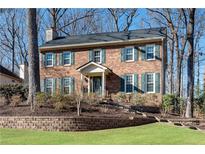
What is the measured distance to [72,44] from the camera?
2686 centimetres

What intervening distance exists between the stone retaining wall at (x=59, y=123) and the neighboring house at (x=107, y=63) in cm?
900

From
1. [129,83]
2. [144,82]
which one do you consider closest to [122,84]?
[129,83]

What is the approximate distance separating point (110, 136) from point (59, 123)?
99.8 inches

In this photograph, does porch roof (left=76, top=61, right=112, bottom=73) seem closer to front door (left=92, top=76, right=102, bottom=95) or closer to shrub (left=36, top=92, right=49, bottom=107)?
front door (left=92, top=76, right=102, bottom=95)

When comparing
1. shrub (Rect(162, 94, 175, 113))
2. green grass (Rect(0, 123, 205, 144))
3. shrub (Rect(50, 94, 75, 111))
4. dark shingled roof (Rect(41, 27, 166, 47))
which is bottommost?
green grass (Rect(0, 123, 205, 144))

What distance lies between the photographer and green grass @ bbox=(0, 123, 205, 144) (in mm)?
11242

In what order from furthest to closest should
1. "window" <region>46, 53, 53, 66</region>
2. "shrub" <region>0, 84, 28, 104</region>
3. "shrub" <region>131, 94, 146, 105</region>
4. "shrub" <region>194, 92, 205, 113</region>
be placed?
"window" <region>46, 53, 53, 66</region>
"shrub" <region>131, 94, 146, 105</region>
"shrub" <region>0, 84, 28, 104</region>
"shrub" <region>194, 92, 205, 113</region>

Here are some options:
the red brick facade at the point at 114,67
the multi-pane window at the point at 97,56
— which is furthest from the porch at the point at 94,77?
the multi-pane window at the point at 97,56

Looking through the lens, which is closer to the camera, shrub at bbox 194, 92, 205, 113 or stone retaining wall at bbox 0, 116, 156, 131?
stone retaining wall at bbox 0, 116, 156, 131

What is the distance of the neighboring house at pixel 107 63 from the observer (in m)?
24.7

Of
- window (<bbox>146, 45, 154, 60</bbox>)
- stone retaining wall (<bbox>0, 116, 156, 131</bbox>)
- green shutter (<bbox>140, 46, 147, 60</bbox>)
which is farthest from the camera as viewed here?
green shutter (<bbox>140, 46, 147, 60</bbox>)

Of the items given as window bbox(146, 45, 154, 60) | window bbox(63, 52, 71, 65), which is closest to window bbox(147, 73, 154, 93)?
window bbox(146, 45, 154, 60)
